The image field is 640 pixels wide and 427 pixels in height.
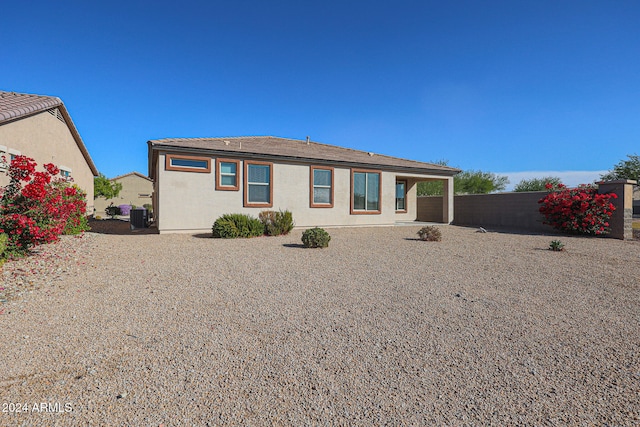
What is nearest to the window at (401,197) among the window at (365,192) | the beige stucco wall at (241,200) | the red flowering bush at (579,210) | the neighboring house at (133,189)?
the beige stucco wall at (241,200)

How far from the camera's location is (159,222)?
11055mm

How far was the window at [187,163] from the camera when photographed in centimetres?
1098

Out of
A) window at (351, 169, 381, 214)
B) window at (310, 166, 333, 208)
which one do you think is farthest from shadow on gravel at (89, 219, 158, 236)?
window at (351, 169, 381, 214)

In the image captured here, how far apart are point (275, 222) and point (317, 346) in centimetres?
869

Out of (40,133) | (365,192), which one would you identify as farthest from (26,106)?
(365,192)

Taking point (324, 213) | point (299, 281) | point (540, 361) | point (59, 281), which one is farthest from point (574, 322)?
point (324, 213)

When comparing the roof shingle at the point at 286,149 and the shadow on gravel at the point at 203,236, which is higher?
the roof shingle at the point at 286,149

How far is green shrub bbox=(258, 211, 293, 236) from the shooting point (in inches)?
446

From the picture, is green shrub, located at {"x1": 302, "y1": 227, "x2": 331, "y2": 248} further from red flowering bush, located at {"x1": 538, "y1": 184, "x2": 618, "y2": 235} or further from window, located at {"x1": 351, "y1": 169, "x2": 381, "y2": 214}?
red flowering bush, located at {"x1": 538, "y1": 184, "x2": 618, "y2": 235}

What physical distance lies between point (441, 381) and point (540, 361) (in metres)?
1.02

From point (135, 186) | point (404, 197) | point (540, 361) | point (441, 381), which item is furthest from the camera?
point (135, 186)

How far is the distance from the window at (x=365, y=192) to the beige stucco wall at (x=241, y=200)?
243 millimetres

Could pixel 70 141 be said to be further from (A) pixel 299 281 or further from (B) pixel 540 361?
(B) pixel 540 361

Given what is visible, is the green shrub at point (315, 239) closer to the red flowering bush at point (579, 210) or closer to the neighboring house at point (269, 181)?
the neighboring house at point (269, 181)
